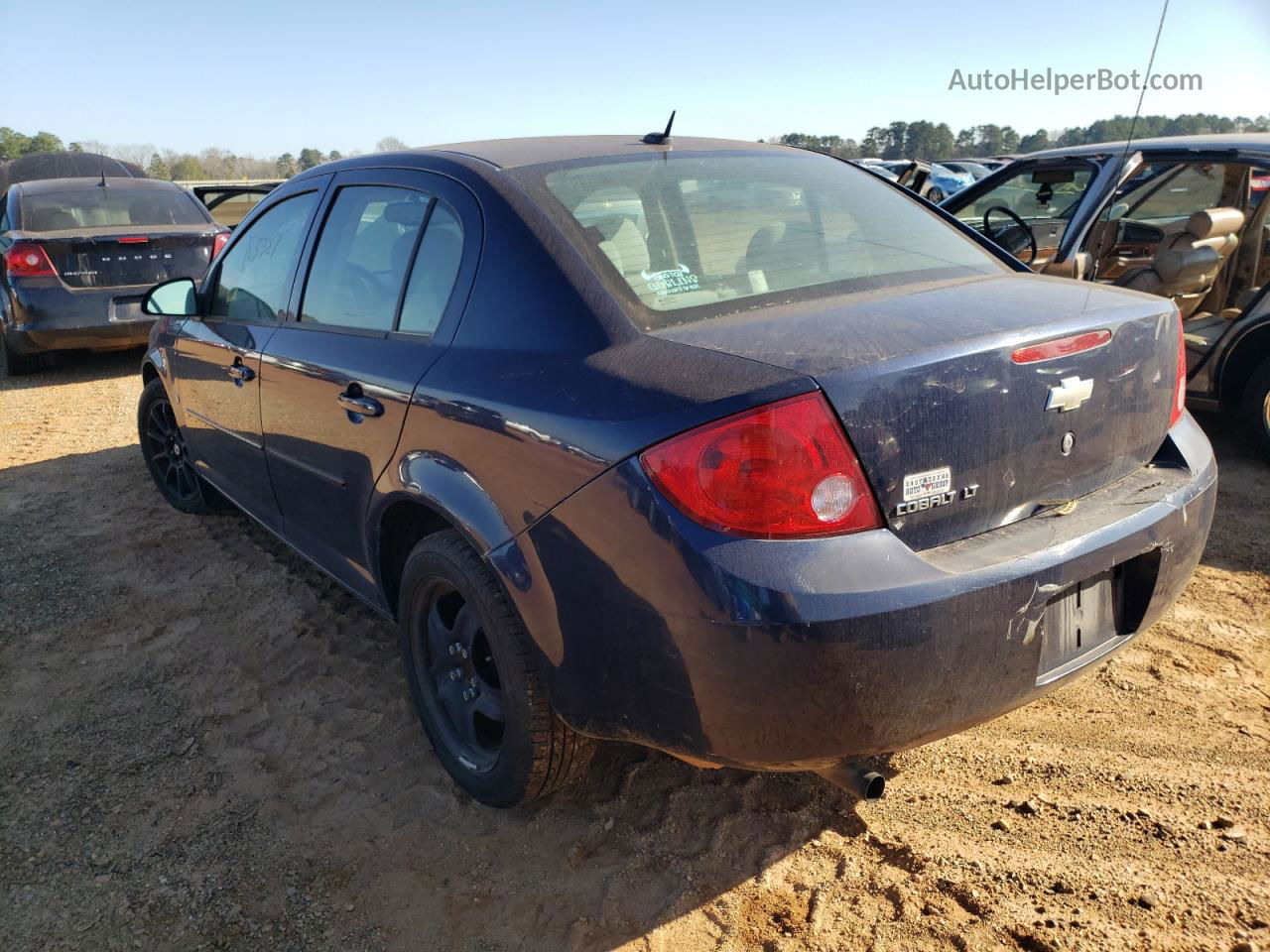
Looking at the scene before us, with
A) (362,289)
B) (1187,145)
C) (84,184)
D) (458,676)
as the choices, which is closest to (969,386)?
(458,676)

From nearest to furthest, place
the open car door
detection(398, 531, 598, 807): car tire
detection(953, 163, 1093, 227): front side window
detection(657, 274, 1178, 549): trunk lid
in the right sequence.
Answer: detection(657, 274, 1178, 549): trunk lid < detection(398, 531, 598, 807): car tire < the open car door < detection(953, 163, 1093, 227): front side window

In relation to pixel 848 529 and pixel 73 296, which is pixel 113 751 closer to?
pixel 848 529

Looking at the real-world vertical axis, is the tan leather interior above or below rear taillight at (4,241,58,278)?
below

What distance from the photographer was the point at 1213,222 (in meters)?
5.10

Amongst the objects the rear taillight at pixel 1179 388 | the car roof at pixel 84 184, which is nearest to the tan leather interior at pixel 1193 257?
the rear taillight at pixel 1179 388

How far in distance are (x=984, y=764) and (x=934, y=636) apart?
3.12 feet

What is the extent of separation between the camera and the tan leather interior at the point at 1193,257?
509 centimetres

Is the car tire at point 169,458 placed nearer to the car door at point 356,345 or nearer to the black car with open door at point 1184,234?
the car door at point 356,345

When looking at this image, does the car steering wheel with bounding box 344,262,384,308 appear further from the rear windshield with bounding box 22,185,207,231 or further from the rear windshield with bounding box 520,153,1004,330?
the rear windshield with bounding box 22,185,207,231

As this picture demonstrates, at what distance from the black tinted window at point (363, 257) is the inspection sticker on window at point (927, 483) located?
1.55m

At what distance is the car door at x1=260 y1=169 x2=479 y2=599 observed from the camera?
2.59 metres

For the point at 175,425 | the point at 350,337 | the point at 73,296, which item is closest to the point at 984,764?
the point at 350,337

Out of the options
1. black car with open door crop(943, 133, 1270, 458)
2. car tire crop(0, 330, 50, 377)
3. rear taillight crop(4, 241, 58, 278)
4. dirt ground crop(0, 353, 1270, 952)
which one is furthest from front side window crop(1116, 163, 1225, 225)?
car tire crop(0, 330, 50, 377)

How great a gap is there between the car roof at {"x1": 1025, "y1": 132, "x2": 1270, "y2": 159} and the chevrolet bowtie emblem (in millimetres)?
3371
